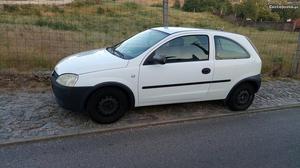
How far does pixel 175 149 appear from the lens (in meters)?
4.32

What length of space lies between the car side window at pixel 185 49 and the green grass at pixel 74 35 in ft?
11.6

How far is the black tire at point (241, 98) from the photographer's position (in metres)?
5.96

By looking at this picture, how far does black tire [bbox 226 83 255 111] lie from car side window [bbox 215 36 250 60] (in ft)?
1.84

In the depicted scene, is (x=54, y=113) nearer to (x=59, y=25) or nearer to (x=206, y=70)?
(x=206, y=70)

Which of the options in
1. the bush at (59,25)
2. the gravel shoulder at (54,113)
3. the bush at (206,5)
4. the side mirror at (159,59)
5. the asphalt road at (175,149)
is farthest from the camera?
the bush at (206,5)

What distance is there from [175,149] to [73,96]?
1.62 m

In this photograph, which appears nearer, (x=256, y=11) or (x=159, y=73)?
(x=159, y=73)

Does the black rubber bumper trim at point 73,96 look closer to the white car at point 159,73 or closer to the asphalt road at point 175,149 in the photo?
the white car at point 159,73

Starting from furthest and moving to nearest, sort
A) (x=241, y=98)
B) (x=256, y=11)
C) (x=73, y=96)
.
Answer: (x=256, y=11)
(x=241, y=98)
(x=73, y=96)

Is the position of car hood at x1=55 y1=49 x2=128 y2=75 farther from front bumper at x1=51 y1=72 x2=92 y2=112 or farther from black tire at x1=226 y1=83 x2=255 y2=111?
black tire at x1=226 y1=83 x2=255 y2=111

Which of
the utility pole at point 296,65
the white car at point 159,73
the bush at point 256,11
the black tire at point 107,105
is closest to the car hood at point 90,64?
the white car at point 159,73

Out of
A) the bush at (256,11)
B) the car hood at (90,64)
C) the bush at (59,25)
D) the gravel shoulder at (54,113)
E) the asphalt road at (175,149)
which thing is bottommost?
the asphalt road at (175,149)

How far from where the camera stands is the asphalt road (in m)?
3.92

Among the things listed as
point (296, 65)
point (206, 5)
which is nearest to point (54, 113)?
point (296, 65)
